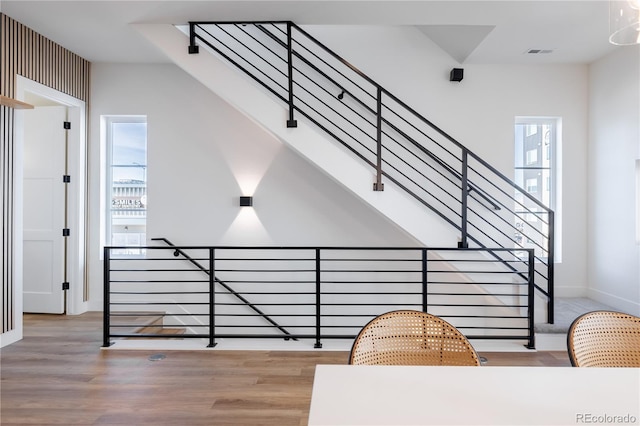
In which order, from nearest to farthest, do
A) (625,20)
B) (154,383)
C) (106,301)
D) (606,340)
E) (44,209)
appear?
(625,20) < (606,340) < (154,383) < (106,301) < (44,209)

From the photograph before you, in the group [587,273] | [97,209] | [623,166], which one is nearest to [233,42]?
[97,209]

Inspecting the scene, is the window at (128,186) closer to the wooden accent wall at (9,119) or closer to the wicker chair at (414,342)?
the wooden accent wall at (9,119)

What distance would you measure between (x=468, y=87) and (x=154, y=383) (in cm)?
454

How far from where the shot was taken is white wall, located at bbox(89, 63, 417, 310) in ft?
16.4

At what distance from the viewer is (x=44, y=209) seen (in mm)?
4797

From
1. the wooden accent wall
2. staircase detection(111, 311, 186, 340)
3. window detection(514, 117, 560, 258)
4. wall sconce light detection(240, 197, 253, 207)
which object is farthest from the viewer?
window detection(514, 117, 560, 258)

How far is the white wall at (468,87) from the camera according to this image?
4.98m

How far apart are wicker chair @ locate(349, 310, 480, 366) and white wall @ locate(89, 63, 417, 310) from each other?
3282mm

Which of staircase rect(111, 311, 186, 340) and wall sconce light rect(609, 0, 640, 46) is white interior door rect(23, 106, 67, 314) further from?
wall sconce light rect(609, 0, 640, 46)

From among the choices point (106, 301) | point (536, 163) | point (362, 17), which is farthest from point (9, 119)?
point (536, 163)

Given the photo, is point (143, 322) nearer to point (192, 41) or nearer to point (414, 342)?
point (192, 41)

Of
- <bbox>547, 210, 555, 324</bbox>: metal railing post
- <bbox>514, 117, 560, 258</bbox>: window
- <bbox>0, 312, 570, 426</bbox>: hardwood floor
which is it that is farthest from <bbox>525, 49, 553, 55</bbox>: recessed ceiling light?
<bbox>0, 312, 570, 426</bbox>: hardwood floor

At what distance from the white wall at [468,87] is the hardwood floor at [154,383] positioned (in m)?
2.68

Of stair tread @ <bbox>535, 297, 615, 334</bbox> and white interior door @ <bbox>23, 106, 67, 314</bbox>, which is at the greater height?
white interior door @ <bbox>23, 106, 67, 314</bbox>
